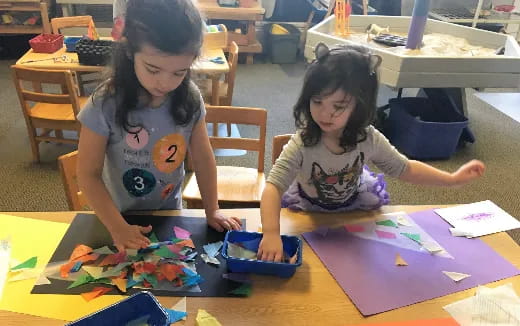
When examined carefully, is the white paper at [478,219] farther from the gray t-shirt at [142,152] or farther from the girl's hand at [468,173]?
the gray t-shirt at [142,152]

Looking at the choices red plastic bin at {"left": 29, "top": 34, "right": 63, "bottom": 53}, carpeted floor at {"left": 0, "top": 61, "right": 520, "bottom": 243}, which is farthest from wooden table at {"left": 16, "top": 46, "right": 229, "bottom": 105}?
carpeted floor at {"left": 0, "top": 61, "right": 520, "bottom": 243}

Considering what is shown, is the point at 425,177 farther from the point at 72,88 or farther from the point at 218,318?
the point at 72,88

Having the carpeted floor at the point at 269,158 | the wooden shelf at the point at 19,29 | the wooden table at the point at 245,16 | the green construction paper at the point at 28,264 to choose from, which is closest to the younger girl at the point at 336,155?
the green construction paper at the point at 28,264

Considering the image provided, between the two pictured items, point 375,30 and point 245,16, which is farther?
point 245,16

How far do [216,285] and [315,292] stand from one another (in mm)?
202

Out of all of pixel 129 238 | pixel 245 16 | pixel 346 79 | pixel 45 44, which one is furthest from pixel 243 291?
pixel 245 16

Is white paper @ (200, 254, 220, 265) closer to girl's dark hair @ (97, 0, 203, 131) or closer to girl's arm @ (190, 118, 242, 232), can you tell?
girl's arm @ (190, 118, 242, 232)

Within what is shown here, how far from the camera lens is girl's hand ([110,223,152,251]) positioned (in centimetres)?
96

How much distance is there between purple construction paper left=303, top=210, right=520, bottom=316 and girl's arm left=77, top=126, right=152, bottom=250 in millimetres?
417

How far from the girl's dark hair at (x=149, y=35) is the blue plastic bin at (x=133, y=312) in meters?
0.46

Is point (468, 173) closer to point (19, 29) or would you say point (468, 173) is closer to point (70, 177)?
Result: point (70, 177)

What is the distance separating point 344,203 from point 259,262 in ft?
1.27

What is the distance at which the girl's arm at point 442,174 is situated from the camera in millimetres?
1149

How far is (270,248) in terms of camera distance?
3.08 ft
